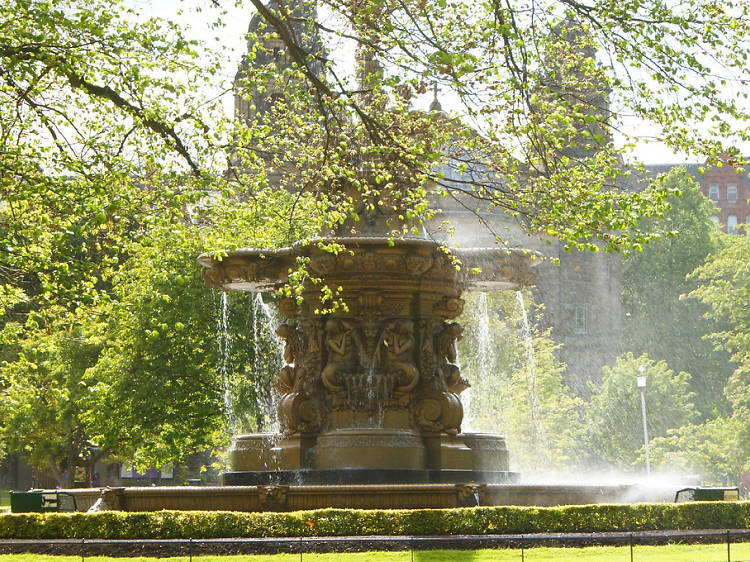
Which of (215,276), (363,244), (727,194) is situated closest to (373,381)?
(363,244)

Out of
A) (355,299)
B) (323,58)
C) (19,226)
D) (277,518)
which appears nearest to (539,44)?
(323,58)

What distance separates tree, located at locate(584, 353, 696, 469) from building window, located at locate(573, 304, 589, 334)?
48.8ft

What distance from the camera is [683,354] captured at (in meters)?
73.1

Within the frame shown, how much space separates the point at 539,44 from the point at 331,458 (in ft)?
19.8

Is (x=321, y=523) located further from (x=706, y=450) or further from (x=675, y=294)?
(x=675, y=294)

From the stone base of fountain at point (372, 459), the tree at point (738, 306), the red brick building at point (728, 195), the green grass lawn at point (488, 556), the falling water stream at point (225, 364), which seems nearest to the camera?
the green grass lawn at point (488, 556)

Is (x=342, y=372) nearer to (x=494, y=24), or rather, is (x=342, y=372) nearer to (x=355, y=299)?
(x=355, y=299)

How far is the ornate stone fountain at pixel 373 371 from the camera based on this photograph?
1673 cm

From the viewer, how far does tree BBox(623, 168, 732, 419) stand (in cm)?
7275

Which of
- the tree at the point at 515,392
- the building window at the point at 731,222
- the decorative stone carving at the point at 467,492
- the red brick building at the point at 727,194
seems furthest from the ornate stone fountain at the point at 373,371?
the building window at the point at 731,222

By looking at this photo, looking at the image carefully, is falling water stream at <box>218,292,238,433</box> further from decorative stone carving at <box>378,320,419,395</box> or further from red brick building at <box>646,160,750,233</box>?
red brick building at <box>646,160,750,233</box>

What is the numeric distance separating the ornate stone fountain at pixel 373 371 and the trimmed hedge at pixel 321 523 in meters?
2.11

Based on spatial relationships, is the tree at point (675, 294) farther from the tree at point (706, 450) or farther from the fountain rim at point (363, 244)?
the fountain rim at point (363, 244)

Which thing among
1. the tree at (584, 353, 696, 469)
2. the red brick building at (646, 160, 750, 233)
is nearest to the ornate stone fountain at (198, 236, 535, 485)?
the tree at (584, 353, 696, 469)
